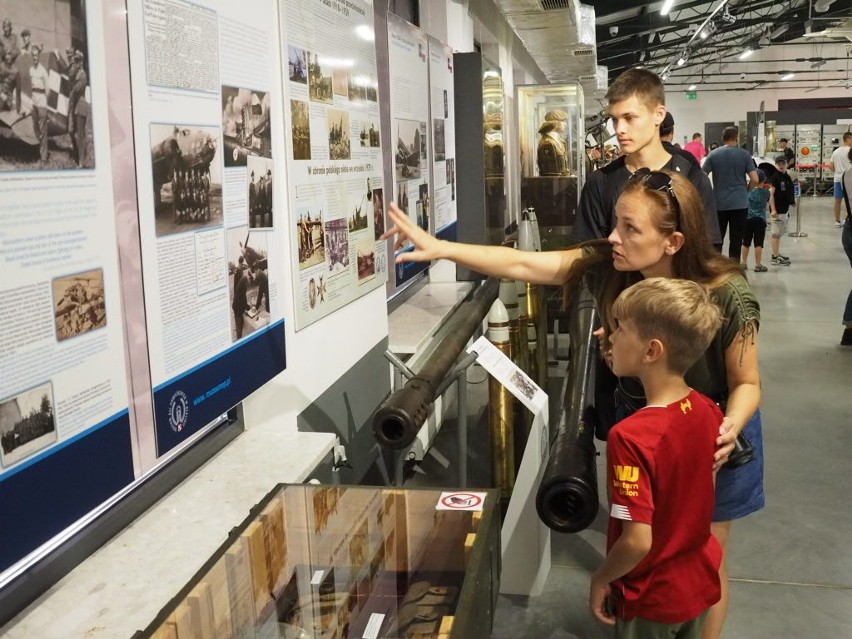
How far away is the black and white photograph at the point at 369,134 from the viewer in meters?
3.61

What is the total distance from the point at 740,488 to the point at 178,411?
1521 mm

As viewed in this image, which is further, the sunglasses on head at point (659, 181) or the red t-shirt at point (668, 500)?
the sunglasses on head at point (659, 181)

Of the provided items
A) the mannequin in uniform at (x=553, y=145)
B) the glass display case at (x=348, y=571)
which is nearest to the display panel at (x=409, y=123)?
the glass display case at (x=348, y=571)

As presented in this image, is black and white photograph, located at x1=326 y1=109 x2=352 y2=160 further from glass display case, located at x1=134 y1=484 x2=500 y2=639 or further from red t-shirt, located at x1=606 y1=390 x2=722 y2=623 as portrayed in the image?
red t-shirt, located at x1=606 y1=390 x2=722 y2=623

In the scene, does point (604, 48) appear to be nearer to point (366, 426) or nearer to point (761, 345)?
point (761, 345)

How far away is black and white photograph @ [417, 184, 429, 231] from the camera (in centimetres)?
503

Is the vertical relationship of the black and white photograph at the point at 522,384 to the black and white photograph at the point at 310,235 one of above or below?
below

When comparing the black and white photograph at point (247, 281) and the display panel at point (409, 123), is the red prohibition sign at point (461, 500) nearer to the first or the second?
the black and white photograph at point (247, 281)

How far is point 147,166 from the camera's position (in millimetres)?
1934

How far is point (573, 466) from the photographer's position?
83.3 inches

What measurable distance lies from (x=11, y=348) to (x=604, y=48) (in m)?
20.0

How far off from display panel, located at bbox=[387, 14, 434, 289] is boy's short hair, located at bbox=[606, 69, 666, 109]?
152 centimetres

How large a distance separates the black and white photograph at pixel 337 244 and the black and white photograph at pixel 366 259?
17 cm

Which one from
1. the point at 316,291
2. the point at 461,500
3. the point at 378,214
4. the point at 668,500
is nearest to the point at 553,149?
the point at 378,214
